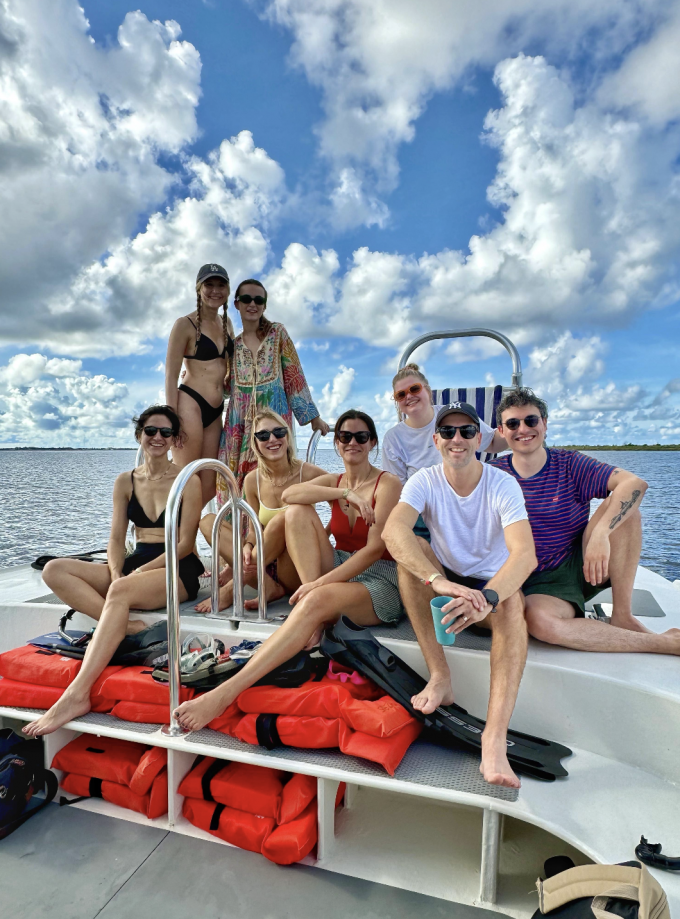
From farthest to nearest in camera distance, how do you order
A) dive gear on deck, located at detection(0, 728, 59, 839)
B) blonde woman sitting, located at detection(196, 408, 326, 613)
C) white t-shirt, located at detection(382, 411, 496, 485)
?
white t-shirt, located at detection(382, 411, 496, 485), blonde woman sitting, located at detection(196, 408, 326, 613), dive gear on deck, located at detection(0, 728, 59, 839)

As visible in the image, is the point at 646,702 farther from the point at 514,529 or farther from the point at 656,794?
the point at 514,529

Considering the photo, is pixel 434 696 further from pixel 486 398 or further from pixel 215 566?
pixel 486 398

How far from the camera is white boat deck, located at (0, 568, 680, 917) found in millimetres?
1939

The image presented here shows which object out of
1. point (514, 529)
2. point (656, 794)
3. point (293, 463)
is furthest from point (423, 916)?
point (293, 463)

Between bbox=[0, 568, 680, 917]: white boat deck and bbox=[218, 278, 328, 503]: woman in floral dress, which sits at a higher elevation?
bbox=[218, 278, 328, 503]: woman in floral dress

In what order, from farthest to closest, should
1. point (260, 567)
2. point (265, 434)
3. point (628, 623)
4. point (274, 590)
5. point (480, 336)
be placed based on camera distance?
point (480, 336) → point (274, 590) → point (265, 434) → point (260, 567) → point (628, 623)

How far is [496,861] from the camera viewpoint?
1991 millimetres

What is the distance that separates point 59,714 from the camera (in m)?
2.52

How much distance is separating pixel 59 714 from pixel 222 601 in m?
1.04

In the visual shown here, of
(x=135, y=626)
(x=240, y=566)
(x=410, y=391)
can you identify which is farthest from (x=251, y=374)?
(x=135, y=626)

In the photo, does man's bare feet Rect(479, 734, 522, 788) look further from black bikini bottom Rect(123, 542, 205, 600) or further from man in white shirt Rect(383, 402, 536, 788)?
black bikini bottom Rect(123, 542, 205, 600)

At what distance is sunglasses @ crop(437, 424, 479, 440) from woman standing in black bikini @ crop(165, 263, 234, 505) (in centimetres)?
211

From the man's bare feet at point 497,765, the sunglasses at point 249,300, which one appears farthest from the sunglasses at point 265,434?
the man's bare feet at point 497,765

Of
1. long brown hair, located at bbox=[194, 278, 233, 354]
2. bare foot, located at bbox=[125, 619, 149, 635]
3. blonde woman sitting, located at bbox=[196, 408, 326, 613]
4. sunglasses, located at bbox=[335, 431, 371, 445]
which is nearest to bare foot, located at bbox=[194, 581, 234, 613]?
blonde woman sitting, located at bbox=[196, 408, 326, 613]
